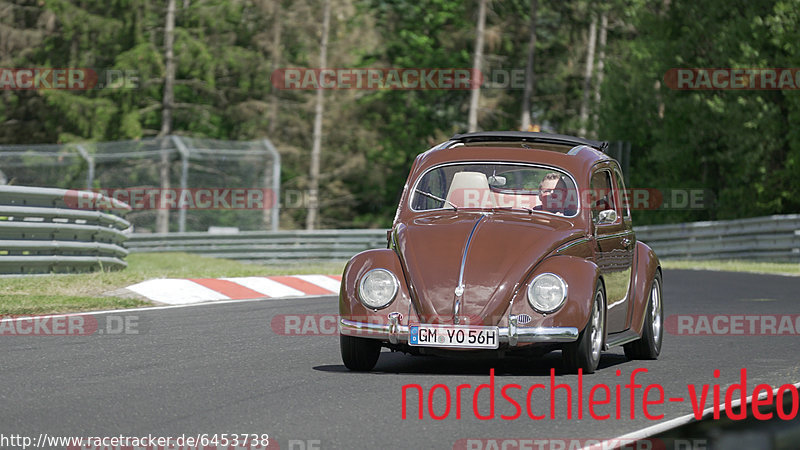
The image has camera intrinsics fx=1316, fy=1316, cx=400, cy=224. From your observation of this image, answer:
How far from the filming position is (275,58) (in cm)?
→ 5728

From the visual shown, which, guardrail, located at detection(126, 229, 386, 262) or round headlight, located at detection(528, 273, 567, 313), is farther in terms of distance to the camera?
guardrail, located at detection(126, 229, 386, 262)

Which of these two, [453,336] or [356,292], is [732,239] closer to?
[356,292]

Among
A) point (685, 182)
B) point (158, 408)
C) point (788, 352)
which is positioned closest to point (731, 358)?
point (788, 352)

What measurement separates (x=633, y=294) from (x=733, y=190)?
2858 centimetres

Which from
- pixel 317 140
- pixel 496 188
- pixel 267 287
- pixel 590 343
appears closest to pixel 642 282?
pixel 496 188

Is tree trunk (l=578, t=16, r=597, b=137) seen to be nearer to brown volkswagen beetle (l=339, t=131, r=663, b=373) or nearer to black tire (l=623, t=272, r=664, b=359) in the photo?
black tire (l=623, t=272, r=664, b=359)

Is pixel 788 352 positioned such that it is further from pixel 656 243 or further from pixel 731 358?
pixel 656 243

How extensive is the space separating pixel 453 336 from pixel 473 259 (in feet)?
1.98

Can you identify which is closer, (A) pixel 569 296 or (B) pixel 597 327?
(A) pixel 569 296

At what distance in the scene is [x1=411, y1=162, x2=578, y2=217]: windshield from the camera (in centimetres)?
1029

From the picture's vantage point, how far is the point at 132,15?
5356 cm

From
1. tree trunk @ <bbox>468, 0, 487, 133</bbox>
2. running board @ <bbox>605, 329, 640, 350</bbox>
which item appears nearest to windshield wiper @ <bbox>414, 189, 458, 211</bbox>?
running board @ <bbox>605, 329, 640, 350</bbox>

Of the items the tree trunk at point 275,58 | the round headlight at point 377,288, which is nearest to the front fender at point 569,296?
the round headlight at point 377,288

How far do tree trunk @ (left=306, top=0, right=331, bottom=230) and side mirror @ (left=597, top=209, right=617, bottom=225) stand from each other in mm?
39235
